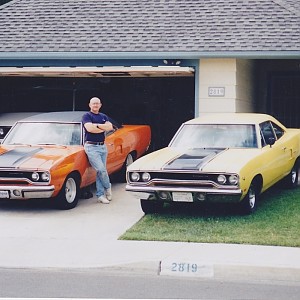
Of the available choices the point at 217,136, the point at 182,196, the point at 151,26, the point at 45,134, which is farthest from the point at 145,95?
the point at 182,196

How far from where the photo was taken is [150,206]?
35.1 ft

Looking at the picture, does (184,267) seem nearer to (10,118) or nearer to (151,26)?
(10,118)

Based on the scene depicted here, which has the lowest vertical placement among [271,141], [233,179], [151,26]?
[233,179]

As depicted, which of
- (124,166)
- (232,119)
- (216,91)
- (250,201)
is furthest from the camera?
(216,91)

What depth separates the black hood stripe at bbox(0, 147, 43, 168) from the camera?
1086 centimetres

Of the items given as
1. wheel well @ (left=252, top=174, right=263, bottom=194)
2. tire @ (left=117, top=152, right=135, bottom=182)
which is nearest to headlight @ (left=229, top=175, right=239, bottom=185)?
wheel well @ (left=252, top=174, right=263, bottom=194)

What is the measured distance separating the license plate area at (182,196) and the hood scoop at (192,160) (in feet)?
1.22

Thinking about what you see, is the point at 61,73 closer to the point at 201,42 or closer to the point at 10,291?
the point at 201,42

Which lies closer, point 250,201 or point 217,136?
point 250,201

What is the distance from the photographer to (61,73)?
1595 cm

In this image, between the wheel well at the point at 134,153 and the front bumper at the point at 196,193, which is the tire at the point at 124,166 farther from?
the front bumper at the point at 196,193

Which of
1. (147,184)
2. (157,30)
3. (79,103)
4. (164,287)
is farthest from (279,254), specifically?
(79,103)

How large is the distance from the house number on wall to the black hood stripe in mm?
4602

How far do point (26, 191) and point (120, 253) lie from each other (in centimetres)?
304
